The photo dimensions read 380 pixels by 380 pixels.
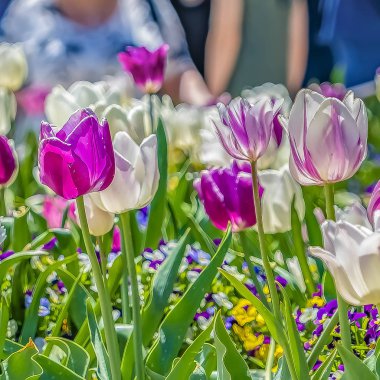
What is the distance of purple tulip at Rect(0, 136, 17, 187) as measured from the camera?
108 cm

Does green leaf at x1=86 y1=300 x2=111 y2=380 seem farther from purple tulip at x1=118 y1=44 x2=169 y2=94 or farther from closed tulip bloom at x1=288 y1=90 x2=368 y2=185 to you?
purple tulip at x1=118 y1=44 x2=169 y2=94

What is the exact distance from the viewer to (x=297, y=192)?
3.75ft

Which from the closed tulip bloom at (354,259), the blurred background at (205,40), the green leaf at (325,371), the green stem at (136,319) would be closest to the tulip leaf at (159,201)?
the green stem at (136,319)

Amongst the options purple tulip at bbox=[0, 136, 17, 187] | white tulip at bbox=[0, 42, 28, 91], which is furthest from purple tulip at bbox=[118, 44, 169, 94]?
purple tulip at bbox=[0, 136, 17, 187]

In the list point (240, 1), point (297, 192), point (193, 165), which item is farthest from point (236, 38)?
point (297, 192)

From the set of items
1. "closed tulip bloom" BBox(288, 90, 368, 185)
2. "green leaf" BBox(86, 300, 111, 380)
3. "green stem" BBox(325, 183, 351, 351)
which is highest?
"closed tulip bloom" BBox(288, 90, 368, 185)

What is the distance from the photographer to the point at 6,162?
1.11 metres

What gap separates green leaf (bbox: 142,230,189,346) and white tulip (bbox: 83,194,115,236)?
10 cm

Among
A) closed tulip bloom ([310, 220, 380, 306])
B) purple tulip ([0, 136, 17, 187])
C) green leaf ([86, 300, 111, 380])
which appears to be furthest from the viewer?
purple tulip ([0, 136, 17, 187])

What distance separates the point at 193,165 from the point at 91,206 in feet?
3.00

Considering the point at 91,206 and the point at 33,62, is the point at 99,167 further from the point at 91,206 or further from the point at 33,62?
the point at 33,62

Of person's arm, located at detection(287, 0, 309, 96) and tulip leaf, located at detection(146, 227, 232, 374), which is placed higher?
tulip leaf, located at detection(146, 227, 232, 374)

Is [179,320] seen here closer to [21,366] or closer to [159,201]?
[21,366]

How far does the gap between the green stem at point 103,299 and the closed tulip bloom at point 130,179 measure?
7 centimetres
